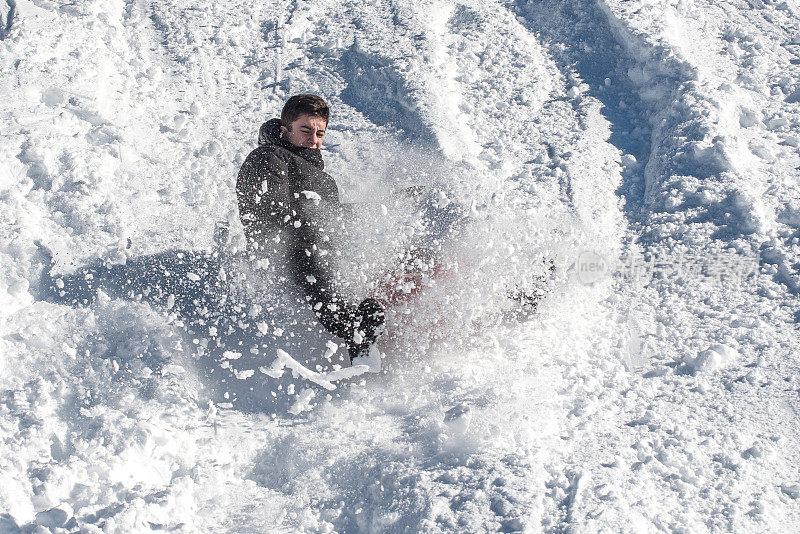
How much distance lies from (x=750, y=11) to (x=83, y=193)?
15.0ft

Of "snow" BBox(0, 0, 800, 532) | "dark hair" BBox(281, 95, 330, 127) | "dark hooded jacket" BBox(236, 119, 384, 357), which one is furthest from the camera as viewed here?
"dark hair" BBox(281, 95, 330, 127)

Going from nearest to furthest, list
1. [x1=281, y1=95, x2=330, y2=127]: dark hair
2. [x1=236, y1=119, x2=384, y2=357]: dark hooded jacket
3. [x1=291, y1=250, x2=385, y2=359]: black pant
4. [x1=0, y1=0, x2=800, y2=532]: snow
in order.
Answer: [x1=0, y1=0, x2=800, y2=532]: snow
[x1=291, y1=250, x2=385, y2=359]: black pant
[x1=236, y1=119, x2=384, y2=357]: dark hooded jacket
[x1=281, y1=95, x2=330, y2=127]: dark hair

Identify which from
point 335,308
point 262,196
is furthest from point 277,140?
point 335,308

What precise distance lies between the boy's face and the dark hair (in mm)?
21

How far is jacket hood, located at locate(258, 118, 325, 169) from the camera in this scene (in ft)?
11.3

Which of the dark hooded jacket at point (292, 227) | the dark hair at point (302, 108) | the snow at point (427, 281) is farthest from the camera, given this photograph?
the dark hair at point (302, 108)

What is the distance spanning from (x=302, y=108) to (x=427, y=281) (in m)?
1.09

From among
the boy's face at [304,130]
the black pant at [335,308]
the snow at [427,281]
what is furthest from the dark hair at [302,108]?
the black pant at [335,308]

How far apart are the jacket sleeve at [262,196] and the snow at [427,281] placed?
209 millimetres

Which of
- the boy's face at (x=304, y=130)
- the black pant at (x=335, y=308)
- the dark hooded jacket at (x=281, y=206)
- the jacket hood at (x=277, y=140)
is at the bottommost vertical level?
the black pant at (x=335, y=308)

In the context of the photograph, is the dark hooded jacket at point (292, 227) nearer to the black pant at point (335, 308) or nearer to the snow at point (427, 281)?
the black pant at point (335, 308)

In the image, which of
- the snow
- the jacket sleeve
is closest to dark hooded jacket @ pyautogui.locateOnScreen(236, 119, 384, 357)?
the jacket sleeve

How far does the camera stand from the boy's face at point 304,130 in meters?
3.46

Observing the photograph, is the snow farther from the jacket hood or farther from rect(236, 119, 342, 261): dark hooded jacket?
the jacket hood
